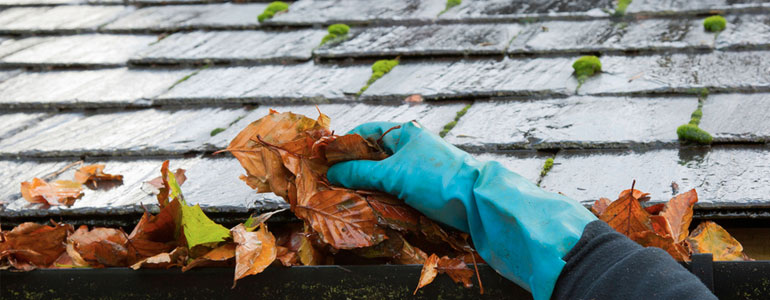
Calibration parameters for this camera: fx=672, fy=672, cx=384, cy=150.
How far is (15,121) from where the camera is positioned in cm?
261

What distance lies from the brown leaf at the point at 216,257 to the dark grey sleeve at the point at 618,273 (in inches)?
28.0

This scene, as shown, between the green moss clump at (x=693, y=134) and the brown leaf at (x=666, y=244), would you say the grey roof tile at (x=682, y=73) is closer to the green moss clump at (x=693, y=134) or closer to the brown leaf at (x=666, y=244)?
the green moss clump at (x=693, y=134)

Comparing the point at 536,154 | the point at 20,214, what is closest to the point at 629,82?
the point at 536,154

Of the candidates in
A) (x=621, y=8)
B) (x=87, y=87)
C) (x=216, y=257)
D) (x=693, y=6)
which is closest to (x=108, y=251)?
(x=216, y=257)

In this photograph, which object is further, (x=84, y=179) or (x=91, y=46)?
(x=91, y=46)

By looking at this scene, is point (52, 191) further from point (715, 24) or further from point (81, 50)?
point (715, 24)

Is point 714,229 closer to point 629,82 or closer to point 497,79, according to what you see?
point 629,82

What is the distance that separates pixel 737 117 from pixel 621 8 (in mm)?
1078

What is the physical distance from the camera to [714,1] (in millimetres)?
2902

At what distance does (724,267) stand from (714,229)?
0.19 m

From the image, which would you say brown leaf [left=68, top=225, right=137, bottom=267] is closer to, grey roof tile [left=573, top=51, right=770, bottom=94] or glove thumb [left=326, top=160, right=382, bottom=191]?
glove thumb [left=326, top=160, right=382, bottom=191]

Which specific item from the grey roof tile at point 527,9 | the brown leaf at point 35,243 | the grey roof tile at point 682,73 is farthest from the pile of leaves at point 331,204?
the grey roof tile at point 527,9

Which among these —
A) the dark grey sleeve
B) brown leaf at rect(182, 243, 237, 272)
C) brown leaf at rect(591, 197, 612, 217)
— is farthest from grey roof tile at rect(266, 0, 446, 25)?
the dark grey sleeve

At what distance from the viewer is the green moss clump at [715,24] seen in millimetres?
2609
